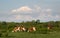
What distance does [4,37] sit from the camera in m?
20.1

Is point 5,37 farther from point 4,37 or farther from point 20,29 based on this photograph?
point 20,29

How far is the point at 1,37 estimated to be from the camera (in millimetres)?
20125

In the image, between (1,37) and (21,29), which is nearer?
(1,37)

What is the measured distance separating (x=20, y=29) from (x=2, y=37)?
1385 cm

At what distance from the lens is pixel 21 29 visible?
3362cm

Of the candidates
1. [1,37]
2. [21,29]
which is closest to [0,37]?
[1,37]

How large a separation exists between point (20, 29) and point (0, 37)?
545 inches

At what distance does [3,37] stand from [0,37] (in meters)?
0.27

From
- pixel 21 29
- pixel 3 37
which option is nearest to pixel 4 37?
pixel 3 37

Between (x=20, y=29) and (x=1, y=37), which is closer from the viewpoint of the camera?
(x=1, y=37)

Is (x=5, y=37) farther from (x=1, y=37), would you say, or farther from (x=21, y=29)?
(x=21, y=29)

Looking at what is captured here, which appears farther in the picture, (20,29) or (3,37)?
(20,29)

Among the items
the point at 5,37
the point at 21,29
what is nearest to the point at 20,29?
the point at 21,29

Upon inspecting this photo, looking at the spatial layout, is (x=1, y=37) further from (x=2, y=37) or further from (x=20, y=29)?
(x=20, y=29)
